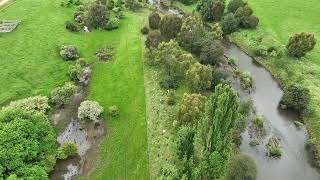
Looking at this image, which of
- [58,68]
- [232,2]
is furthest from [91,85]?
[232,2]

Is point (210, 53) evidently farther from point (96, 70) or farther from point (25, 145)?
point (25, 145)

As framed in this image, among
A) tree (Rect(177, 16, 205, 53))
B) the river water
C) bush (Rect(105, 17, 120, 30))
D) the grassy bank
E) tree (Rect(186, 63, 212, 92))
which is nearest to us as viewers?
the grassy bank

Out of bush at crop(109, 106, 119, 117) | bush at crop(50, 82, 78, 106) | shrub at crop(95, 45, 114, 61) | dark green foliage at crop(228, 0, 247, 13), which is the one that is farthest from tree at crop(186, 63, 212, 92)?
dark green foliage at crop(228, 0, 247, 13)

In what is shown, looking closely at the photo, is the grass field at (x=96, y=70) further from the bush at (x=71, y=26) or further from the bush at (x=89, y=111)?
the bush at (x=89, y=111)

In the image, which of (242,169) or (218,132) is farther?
(242,169)

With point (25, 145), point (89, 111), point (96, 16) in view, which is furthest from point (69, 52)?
point (25, 145)

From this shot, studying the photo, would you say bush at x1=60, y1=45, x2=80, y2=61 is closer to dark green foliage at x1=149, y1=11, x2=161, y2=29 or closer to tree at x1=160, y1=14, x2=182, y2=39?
tree at x1=160, y1=14, x2=182, y2=39
